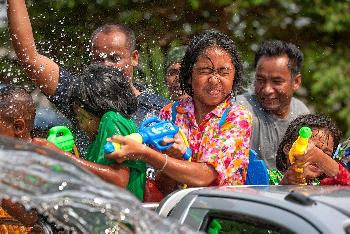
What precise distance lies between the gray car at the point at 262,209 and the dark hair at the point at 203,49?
1302mm

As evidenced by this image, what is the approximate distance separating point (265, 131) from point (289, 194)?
99.2 inches

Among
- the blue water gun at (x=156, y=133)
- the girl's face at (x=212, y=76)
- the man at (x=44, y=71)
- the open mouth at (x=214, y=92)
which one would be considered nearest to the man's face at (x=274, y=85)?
the man at (x=44, y=71)

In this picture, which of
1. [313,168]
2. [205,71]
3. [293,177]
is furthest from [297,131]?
[293,177]

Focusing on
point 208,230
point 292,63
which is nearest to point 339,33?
point 292,63

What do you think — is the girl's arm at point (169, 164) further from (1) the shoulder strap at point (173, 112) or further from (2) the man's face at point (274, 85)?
(2) the man's face at point (274, 85)

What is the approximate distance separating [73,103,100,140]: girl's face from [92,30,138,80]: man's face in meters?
1.27

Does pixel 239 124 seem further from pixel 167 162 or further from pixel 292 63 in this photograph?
pixel 292 63

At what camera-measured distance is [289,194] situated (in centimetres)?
333

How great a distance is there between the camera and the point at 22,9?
5172mm

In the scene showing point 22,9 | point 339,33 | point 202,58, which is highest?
point 22,9

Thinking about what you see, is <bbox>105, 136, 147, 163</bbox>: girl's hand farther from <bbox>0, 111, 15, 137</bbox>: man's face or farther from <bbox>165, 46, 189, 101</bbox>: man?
<bbox>165, 46, 189, 101</bbox>: man

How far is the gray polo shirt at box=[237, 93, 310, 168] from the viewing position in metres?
5.72

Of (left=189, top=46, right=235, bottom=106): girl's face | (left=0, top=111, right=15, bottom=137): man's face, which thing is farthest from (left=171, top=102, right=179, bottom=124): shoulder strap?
(left=0, top=111, right=15, bottom=137): man's face

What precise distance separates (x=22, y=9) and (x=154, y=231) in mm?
2317
